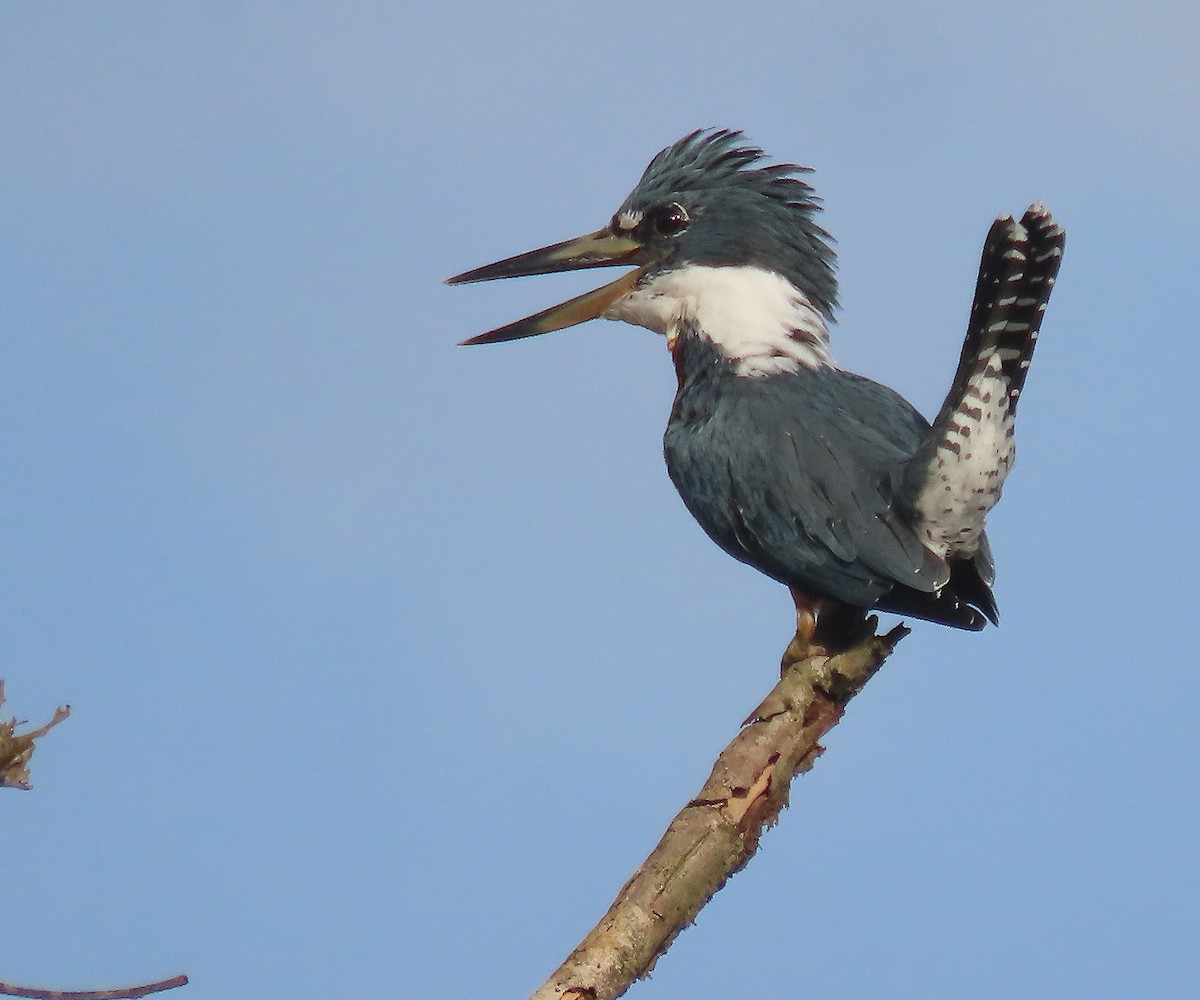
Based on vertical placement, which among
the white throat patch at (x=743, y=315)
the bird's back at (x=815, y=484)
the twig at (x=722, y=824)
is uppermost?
the white throat patch at (x=743, y=315)

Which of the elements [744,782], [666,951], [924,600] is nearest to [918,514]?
[924,600]

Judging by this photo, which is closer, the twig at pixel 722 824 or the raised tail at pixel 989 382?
the twig at pixel 722 824

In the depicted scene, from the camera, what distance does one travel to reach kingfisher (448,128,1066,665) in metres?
3.83

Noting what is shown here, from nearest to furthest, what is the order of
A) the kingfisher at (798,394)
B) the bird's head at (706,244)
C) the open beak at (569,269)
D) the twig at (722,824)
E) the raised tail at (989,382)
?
the twig at (722,824), the raised tail at (989,382), the kingfisher at (798,394), the bird's head at (706,244), the open beak at (569,269)

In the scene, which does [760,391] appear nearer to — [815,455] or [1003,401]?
[815,455]

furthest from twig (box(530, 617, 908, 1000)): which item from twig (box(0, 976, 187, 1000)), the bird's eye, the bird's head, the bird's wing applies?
the bird's eye

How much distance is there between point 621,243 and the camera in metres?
4.99

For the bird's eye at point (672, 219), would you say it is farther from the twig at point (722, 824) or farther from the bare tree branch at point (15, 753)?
the bare tree branch at point (15, 753)

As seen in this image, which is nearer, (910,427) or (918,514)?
(918,514)

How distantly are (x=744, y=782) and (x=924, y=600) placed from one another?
844 mm

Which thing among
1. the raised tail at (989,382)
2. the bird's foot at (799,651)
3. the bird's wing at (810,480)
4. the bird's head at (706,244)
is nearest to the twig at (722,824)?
the bird's foot at (799,651)

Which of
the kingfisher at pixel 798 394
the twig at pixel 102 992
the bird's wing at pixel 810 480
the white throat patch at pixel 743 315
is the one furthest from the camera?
the white throat patch at pixel 743 315

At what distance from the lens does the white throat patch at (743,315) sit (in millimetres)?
4559

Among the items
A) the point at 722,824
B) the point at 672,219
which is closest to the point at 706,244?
the point at 672,219
